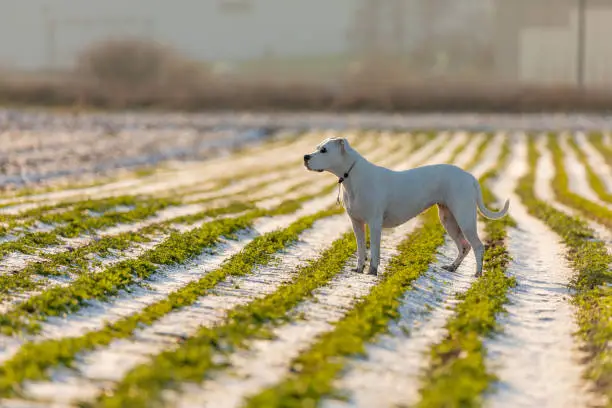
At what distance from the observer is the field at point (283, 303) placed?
820 centimetres

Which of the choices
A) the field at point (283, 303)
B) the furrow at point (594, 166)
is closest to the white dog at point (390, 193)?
the field at point (283, 303)

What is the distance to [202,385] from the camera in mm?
8078

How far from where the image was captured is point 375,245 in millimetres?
13734

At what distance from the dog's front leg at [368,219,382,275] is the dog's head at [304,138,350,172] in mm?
917

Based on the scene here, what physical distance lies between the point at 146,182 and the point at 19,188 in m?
4.04

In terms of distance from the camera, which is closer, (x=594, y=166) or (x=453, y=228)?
(x=453, y=228)

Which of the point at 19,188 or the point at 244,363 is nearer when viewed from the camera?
the point at 244,363

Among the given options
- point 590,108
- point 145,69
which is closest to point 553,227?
point 590,108

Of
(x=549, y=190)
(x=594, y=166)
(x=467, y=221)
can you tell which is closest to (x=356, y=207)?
(x=467, y=221)

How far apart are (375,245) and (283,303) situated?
9.70 feet

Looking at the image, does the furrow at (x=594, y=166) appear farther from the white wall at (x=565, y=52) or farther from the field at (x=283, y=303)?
the white wall at (x=565, y=52)

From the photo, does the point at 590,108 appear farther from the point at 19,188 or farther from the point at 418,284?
the point at 418,284

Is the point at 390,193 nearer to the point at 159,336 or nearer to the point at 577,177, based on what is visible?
the point at 159,336

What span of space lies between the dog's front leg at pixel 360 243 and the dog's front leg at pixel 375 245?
0.22m
